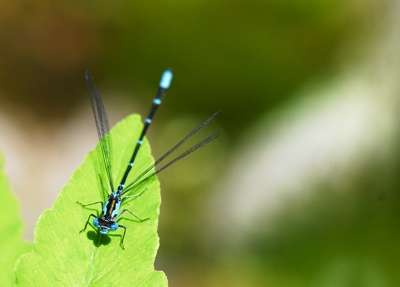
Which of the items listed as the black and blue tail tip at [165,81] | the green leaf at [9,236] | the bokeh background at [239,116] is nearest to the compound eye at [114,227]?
the green leaf at [9,236]

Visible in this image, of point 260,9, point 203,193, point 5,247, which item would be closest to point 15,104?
point 203,193

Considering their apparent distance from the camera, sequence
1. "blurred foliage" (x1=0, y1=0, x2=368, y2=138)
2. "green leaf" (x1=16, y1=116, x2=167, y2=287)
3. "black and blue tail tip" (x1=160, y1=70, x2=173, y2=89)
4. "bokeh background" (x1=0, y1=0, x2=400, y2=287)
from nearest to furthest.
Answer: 1. "green leaf" (x1=16, y1=116, x2=167, y2=287)
2. "black and blue tail tip" (x1=160, y1=70, x2=173, y2=89)
3. "bokeh background" (x1=0, y1=0, x2=400, y2=287)
4. "blurred foliage" (x1=0, y1=0, x2=368, y2=138)

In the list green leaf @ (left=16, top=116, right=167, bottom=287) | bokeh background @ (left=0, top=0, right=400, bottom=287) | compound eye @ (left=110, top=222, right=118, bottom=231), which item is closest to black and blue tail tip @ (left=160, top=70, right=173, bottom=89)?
green leaf @ (left=16, top=116, right=167, bottom=287)

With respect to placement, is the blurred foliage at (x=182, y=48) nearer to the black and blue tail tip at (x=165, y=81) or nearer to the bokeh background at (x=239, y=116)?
the bokeh background at (x=239, y=116)

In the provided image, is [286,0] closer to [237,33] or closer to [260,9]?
[260,9]

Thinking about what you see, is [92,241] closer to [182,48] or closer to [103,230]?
[103,230]

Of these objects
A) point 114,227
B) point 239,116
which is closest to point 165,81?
point 114,227

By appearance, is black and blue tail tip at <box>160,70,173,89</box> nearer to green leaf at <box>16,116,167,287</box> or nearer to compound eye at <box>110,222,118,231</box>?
green leaf at <box>16,116,167,287</box>
